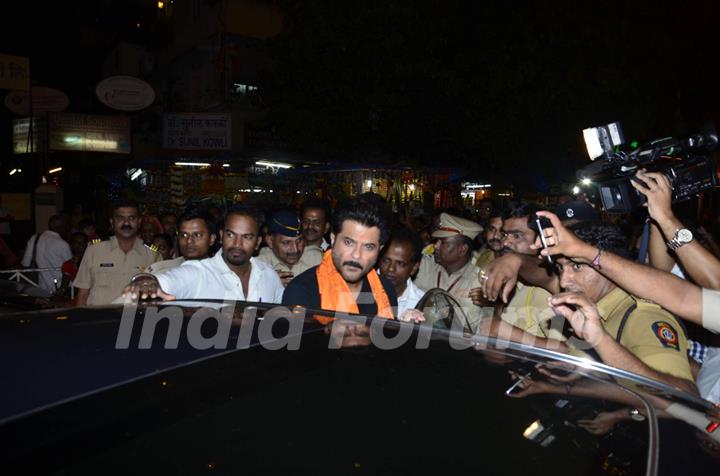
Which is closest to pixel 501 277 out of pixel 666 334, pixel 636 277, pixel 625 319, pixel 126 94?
pixel 625 319

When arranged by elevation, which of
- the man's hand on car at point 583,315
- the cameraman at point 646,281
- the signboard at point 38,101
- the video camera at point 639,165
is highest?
the signboard at point 38,101

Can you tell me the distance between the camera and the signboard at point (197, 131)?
16422 millimetres

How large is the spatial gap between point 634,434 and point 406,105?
13.9 m

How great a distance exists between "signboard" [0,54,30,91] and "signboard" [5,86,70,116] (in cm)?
302

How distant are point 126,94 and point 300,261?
1322cm

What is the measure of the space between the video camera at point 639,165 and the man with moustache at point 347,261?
1.19 meters

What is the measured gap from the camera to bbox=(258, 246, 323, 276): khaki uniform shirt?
5.43 meters

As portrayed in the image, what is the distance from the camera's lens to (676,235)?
2754mm

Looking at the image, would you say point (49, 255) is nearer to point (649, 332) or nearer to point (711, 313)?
point (649, 332)

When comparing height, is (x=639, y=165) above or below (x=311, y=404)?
above

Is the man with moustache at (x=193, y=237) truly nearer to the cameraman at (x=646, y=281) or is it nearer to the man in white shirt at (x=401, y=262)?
the man in white shirt at (x=401, y=262)

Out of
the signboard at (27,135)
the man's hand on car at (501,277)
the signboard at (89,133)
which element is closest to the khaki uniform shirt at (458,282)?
the man's hand on car at (501,277)

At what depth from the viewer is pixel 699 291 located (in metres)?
2.39

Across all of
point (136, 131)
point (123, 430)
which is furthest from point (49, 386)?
point (136, 131)
